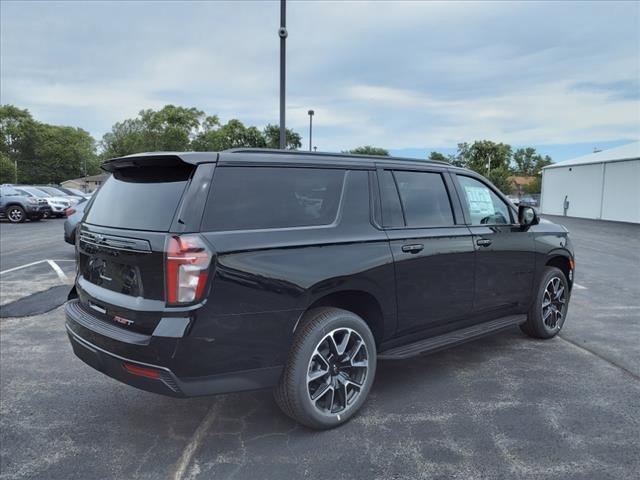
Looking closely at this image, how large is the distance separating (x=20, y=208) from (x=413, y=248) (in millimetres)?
21758

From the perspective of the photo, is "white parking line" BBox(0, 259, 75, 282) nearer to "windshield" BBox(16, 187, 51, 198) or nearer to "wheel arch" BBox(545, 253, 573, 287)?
"wheel arch" BBox(545, 253, 573, 287)

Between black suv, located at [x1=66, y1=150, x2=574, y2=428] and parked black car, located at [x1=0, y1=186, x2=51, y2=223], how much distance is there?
20.1 meters

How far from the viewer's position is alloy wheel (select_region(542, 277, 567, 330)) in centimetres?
505

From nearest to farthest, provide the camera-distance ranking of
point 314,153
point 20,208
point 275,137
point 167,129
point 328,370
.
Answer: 1. point 328,370
2. point 314,153
3. point 20,208
4. point 275,137
5. point 167,129

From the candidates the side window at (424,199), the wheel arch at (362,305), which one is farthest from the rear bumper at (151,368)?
the side window at (424,199)

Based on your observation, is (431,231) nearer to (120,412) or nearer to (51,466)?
(120,412)

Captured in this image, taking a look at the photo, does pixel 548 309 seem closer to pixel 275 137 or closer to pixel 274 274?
pixel 274 274

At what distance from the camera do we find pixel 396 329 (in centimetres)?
363

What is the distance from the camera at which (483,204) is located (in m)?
4.49

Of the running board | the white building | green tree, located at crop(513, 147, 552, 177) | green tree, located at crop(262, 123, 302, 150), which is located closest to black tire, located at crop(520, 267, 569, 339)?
the running board

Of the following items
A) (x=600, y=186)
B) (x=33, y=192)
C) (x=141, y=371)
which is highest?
(x=600, y=186)

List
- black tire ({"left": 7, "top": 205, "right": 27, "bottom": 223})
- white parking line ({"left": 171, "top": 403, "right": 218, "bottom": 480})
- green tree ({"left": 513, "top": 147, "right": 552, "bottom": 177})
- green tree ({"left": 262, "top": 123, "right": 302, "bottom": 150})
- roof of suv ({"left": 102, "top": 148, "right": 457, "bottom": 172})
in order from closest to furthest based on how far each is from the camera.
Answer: white parking line ({"left": 171, "top": 403, "right": 218, "bottom": 480}), roof of suv ({"left": 102, "top": 148, "right": 457, "bottom": 172}), black tire ({"left": 7, "top": 205, "right": 27, "bottom": 223}), green tree ({"left": 262, "top": 123, "right": 302, "bottom": 150}), green tree ({"left": 513, "top": 147, "right": 552, "bottom": 177})

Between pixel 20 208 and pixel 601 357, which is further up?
pixel 20 208

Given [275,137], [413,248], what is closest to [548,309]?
[413,248]
